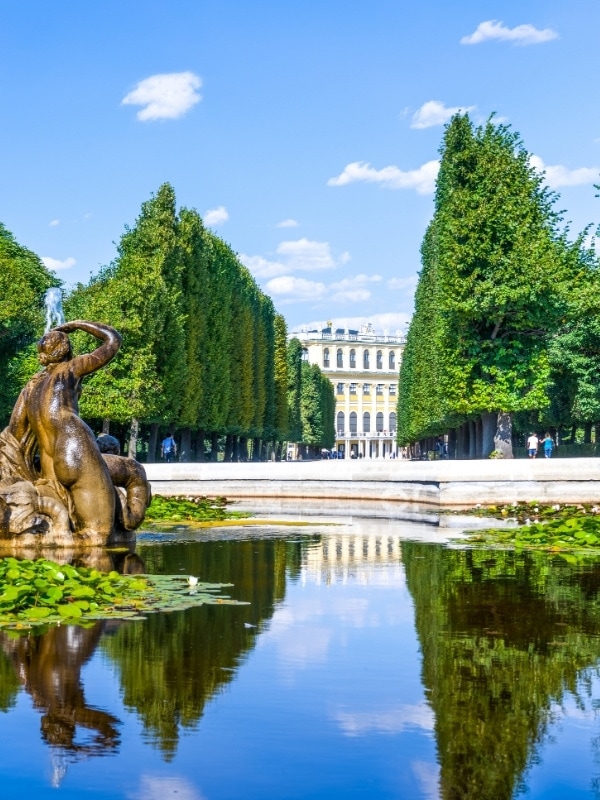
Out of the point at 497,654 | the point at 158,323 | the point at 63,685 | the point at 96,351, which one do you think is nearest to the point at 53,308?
the point at 158,323

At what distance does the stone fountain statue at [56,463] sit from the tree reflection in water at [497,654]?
294 cm

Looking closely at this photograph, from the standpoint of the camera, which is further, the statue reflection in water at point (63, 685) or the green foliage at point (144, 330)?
the green foliage at point (144, 330)

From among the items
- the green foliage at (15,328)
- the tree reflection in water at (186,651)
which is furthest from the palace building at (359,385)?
the tree reflection in water at (186,651)

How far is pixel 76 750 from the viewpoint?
411 centimetres

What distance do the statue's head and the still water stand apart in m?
3.37

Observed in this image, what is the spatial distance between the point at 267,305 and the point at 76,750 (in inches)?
2370

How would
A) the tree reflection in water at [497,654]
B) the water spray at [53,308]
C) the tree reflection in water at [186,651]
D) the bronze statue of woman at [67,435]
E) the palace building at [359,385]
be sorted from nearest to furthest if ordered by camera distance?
the tree reflection in water at [497,654], the tree reflection in water at [186,651], the bronze statue of woman at [67,435], the water spray at [53,308], the palace building at [359,385]

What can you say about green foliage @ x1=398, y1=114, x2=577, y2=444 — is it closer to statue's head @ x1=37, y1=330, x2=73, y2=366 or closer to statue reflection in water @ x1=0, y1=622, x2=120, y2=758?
statue's head @ x1=37, y1=330, x2=73, y2=366

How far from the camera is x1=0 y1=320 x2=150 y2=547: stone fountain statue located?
10.1m

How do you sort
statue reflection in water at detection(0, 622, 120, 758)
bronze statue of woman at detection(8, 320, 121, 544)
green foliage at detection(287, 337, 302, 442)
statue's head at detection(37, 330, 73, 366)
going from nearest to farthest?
statue reflection in water at detection(0, 622, 120, 758) < bronze statue of woman at detection(8, 320, 121, 544) < statue's head at detection(37, 330, 73, 366) < green foliage at detection(287, 337, 302, 442)

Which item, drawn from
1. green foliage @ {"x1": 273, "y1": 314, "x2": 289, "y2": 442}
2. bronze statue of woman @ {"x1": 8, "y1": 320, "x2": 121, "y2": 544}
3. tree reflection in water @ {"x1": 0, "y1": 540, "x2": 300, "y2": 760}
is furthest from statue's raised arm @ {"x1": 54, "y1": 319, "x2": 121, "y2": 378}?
green foliage @ {"x1": 273, "y1": 314, "x2": 289, "y2": 442}

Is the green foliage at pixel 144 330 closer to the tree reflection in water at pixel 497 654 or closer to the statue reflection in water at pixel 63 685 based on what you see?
the tree reflection in water at pixel 497 654

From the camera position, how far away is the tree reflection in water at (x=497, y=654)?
13.3 feet

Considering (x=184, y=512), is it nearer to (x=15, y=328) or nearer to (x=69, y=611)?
(x=69, y=611)
